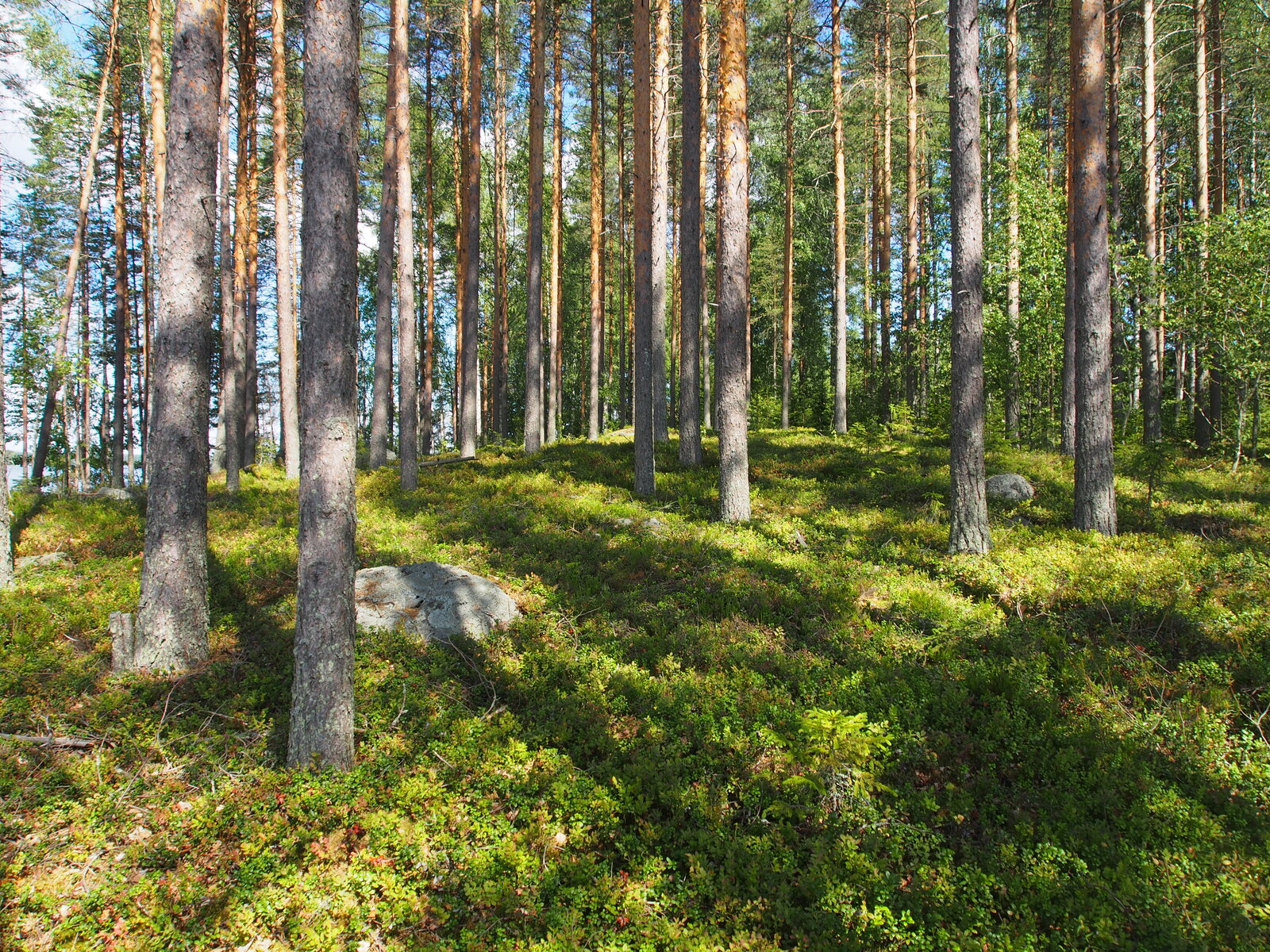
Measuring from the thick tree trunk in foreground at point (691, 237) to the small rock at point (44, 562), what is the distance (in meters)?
10.6

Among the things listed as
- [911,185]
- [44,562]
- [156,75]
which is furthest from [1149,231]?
[156,75]

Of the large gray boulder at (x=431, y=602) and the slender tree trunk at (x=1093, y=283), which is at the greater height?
the slender tree trunk at (x=1093, y=283)

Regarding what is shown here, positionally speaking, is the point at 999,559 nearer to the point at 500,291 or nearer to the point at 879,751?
the point at 879,751

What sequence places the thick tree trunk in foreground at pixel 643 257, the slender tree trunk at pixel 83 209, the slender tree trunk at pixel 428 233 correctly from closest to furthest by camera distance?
1. the thick tree trunk in foreground at pixel 643 257
2. the slender tree trunk at pixel 83 209
3. the slender tree trunk at pixel 428 233

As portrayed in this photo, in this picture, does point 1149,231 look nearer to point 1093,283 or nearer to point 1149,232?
point 1149,232

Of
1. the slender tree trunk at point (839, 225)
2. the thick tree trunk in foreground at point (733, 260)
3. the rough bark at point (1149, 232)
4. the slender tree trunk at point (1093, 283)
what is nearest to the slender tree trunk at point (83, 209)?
the thick tree trunk in foreground at point (733, 260)

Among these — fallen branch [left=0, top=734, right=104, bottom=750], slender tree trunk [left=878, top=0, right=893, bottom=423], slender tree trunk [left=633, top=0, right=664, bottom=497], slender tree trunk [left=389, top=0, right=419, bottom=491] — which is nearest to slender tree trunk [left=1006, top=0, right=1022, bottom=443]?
slender tree trunk [left=878, top=0, right=893, bottom=423]

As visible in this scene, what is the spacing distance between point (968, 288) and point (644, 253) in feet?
23.5

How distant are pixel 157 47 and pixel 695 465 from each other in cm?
1549

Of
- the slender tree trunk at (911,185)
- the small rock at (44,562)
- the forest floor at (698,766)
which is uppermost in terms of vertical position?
the slender tree trunk at (911,185)

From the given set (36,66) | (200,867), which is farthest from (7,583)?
(36,66)

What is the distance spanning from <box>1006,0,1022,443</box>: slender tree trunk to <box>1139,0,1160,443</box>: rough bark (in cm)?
257

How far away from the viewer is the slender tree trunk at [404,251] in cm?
1307

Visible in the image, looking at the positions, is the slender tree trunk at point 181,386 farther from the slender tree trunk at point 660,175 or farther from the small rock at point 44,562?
the slender tree trunk at point 660,175
